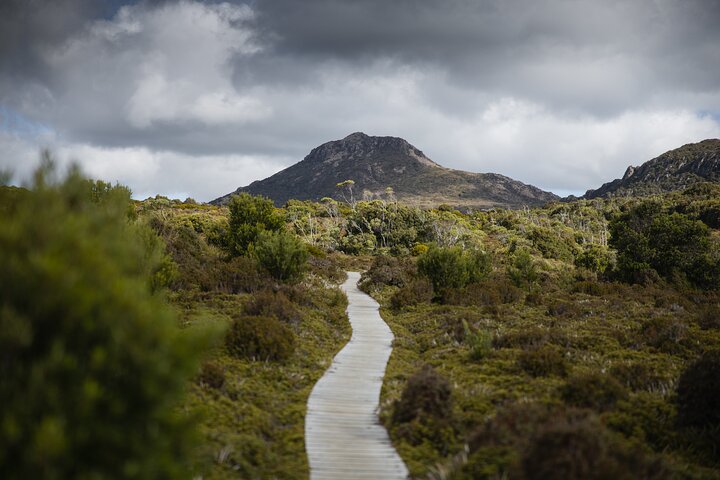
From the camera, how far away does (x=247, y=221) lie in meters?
23.9

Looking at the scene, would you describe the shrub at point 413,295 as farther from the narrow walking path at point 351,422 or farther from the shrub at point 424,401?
the shrub at point 424,401

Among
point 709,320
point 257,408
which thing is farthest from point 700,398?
point 709,320

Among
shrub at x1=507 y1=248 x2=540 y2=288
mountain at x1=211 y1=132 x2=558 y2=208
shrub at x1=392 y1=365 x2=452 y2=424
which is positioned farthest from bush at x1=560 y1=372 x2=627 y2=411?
mountain at x1=211 y1=132 x2=558 y2=208

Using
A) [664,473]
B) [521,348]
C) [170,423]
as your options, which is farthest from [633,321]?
[170,423]

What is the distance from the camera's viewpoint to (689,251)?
86.0ft

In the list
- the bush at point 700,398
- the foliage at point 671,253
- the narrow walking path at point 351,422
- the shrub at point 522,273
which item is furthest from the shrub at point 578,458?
the foliage at point 671,253

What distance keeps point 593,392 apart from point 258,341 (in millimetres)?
6567

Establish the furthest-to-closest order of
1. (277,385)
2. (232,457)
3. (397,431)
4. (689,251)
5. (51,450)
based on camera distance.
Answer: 1. (689,251)
2. (277,385)
3. (397,431)
4. (232,457)
5. (51,450)

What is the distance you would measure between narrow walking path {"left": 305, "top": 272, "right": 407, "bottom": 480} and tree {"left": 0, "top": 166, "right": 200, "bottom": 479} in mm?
3120

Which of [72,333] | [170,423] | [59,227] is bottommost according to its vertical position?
[170,423]

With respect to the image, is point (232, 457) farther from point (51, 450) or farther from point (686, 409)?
point (686, 409)

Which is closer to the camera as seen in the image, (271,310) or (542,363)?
(542,363)

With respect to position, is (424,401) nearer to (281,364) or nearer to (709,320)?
(281,364)

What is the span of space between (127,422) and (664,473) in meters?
5.36
